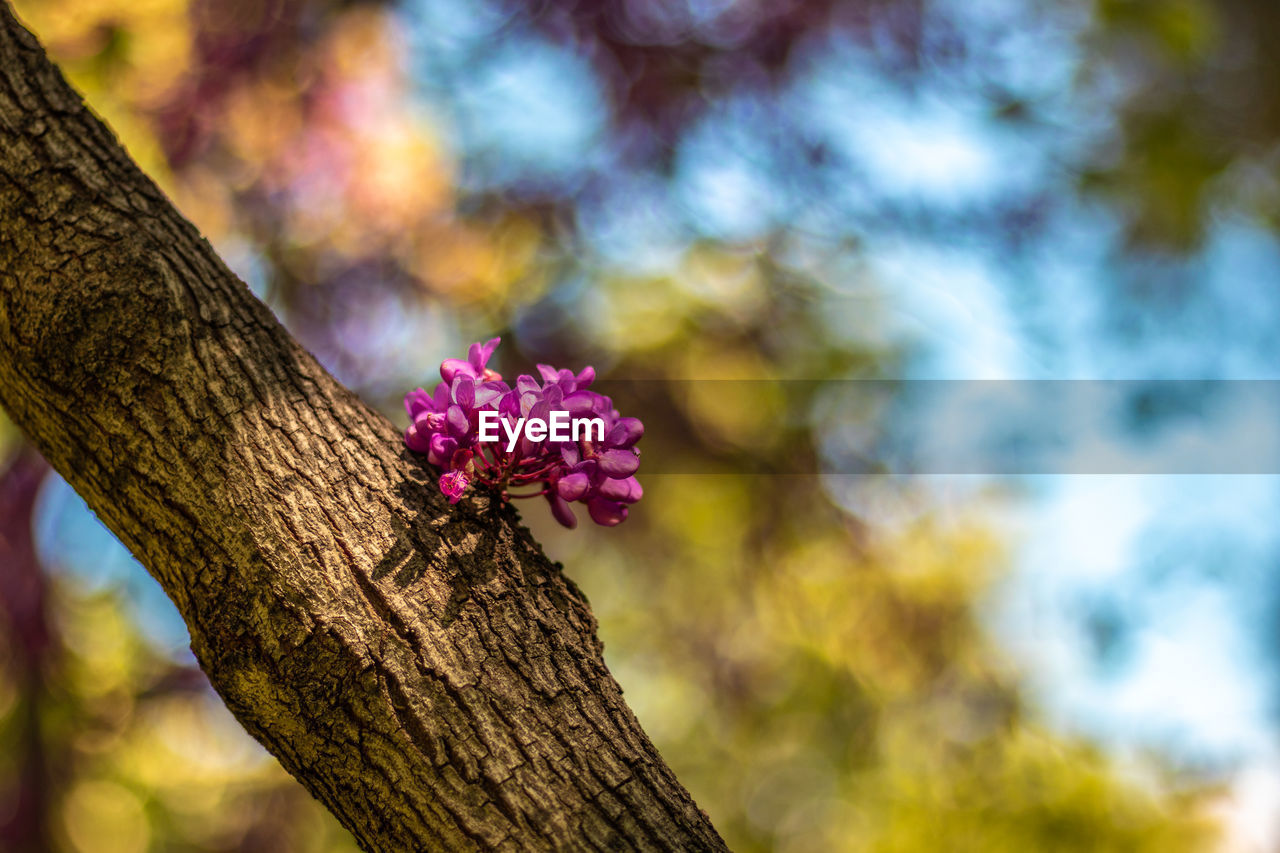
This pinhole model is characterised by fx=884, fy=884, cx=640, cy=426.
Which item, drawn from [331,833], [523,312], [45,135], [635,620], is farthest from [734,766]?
[45,135]

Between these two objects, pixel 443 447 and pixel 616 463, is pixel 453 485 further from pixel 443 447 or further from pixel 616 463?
pixel 616 463

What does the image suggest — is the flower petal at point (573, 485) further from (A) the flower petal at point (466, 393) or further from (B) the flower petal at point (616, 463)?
(A) the flower petal at point (466, 393)

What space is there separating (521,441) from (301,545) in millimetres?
396

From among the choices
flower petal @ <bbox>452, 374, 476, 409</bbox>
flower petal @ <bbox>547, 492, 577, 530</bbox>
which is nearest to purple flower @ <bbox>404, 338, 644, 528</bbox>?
flower petal @ <bbox>452, 374, 476, 409</bbox>

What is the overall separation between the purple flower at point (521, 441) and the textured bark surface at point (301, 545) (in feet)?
0.18

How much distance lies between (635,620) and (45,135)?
506 cm

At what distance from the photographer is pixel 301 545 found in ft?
4.51

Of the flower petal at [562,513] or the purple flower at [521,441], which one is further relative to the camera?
the flower petal at [562,513]

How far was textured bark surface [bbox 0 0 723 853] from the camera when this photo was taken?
1299mm

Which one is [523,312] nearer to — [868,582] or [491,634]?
[868,582]

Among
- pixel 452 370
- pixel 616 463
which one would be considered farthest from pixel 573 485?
pixel 452 370

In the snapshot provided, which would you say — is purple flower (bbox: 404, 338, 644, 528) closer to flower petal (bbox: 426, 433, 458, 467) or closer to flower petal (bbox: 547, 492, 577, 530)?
flower petal (bbox: 426, 433, 458, 467)

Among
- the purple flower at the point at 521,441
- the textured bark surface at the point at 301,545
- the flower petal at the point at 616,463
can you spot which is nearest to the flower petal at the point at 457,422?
the purple flower at the point at 521,441

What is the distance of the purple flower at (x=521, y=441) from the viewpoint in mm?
1544
